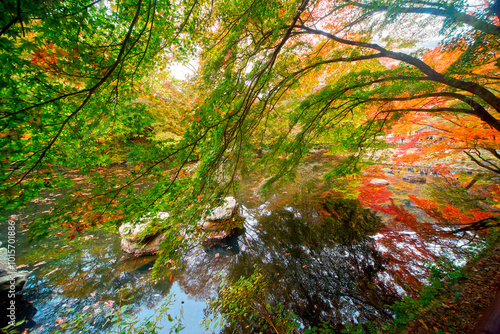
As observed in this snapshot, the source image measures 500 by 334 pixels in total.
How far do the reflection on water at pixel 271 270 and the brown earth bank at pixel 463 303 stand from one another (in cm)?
58

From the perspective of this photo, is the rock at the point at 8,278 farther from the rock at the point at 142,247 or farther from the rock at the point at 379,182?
the rock at the point at 379,182

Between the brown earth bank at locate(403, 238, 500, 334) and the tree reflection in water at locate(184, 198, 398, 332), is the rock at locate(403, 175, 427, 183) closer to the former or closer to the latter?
the tree reflection in water at locate(184, 198, 398, 332)

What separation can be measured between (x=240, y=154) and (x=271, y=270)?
346 cm

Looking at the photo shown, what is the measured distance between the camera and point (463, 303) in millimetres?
2719

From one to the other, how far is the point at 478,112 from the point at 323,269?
4.12 meters

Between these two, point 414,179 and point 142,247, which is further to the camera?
point 414,179

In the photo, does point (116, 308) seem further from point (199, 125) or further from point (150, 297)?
point (199, 125)

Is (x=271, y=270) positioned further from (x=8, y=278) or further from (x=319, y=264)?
(x=8, y=278)

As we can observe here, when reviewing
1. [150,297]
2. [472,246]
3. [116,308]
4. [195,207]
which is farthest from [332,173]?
[116,308]

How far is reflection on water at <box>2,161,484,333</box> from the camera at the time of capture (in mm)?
3326

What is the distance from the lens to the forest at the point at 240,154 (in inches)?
56.4

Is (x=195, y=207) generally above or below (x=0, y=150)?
below

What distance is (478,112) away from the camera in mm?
Result: 2451

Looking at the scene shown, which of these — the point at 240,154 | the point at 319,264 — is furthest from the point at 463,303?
the point at 240,154
